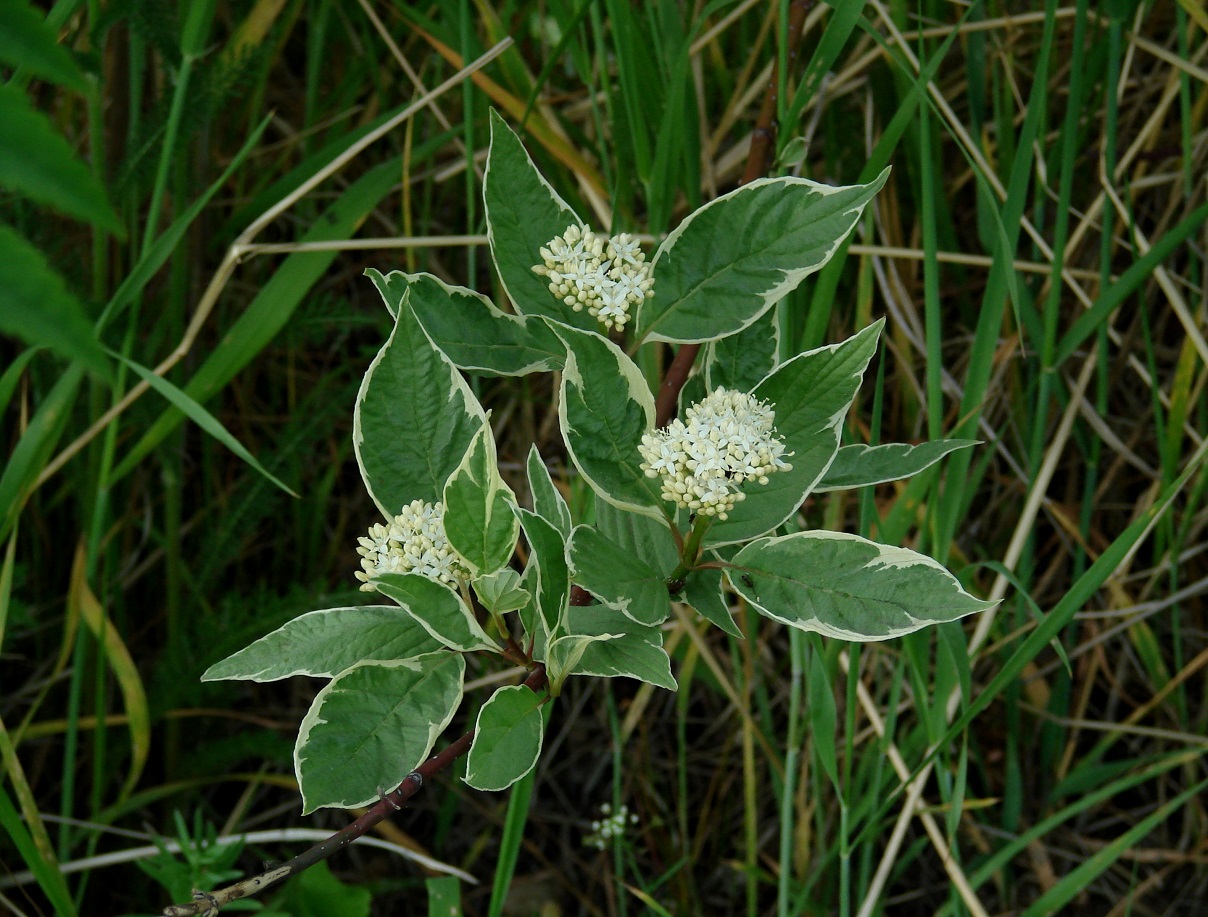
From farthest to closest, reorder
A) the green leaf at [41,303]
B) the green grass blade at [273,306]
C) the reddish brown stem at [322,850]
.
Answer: the green grass blade at [273,306], the reddish brown stem at [322,850], the green leaf at [41,303]

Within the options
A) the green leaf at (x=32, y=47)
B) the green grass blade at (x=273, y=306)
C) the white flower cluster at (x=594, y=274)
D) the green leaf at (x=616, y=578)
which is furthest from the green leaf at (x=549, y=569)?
the green grass blade at (x=273, y=306)

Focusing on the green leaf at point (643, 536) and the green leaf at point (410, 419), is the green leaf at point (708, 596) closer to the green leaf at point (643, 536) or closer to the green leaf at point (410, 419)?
the green leaf at point (643, 536)

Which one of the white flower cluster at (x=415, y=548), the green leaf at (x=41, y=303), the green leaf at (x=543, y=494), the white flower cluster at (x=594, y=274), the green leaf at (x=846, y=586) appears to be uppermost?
the green leaf at (x=41, y=303)

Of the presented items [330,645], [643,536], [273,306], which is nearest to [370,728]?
[330,645]

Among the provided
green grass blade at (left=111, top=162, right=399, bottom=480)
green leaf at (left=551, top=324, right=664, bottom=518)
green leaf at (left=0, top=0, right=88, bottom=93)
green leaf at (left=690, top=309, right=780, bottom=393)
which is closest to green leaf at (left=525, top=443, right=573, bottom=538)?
green leaf at (left=551, top=324, right=664, bottom=518)

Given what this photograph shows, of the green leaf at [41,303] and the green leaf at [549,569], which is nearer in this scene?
the green leaf at [41,303]

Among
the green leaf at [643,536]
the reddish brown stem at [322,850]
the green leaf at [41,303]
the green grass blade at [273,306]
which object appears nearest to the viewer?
the green leaf at [41,303]

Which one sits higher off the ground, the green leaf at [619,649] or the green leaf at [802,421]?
the green leaf at [802,421]

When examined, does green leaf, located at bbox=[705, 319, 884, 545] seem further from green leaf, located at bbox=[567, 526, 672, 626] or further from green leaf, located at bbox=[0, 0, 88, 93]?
green leaf, located at bbox=[0, 0, 88, 93]
